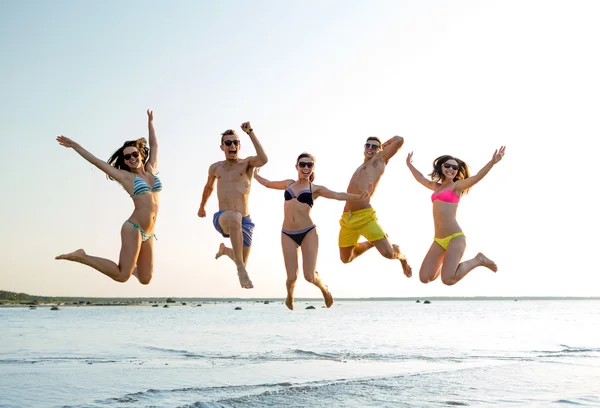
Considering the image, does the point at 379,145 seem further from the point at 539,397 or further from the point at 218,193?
the point at 539,397

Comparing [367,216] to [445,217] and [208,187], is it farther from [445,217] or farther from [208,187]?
[208,187]

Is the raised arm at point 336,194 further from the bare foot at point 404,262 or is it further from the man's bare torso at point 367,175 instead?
the bare foot at point 404,262

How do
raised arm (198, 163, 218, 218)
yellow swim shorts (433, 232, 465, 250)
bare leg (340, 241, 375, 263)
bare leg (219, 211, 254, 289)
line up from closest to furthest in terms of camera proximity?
1. bare leg (219, 211, 254, 289)
2. raised arm (198, 163, 218, 218)
3. yellow swim shorts (433, 232, 465, 250)
4. bare leg (340, 241, 375, 263)

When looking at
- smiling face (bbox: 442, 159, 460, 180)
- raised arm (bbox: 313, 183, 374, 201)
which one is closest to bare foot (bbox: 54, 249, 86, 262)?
raised arm (bbox: 313, 183, 374, 201)

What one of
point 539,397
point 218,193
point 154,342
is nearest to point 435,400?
point 539,397

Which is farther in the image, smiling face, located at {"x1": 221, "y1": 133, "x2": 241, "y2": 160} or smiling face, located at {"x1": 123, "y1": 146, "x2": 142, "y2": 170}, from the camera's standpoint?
smiling face, located at {"x1": 221, "y1": 133, "x2": 241, "y2": 160}

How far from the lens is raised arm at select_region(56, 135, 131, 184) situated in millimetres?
17609

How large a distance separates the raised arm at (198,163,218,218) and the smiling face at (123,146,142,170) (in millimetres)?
1997

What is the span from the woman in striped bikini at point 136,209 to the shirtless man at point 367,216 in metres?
5.42

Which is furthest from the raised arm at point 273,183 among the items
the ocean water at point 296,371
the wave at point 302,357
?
the wave at point 302,357

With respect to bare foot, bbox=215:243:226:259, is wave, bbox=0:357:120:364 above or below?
below

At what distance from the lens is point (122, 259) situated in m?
18.6

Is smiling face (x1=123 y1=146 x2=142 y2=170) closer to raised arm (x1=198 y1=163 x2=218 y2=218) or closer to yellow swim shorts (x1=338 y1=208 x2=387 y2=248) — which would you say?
raised arm (x1=198 y1=163 x2=218 y2=218)

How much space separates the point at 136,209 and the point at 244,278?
11.7 ft
